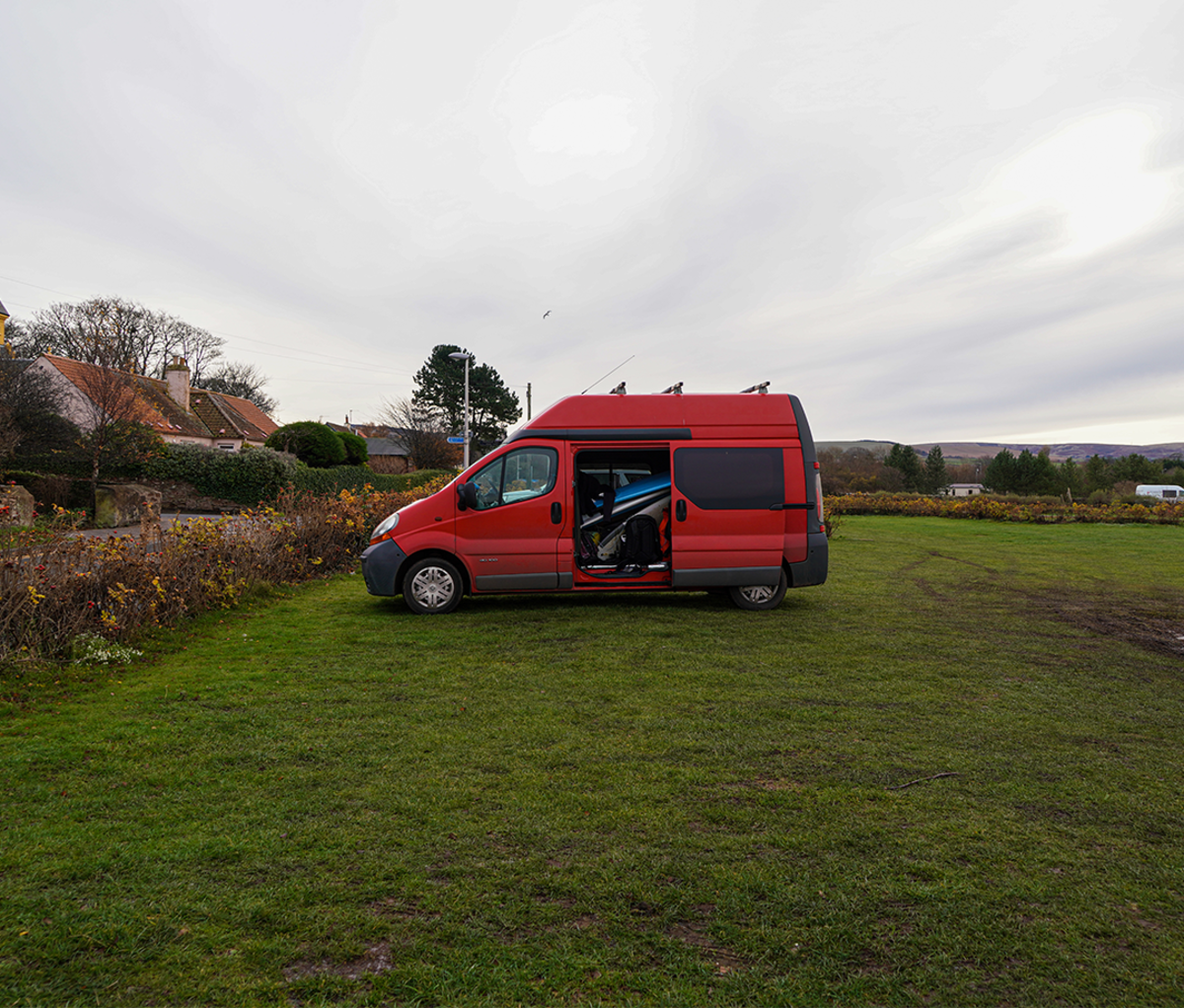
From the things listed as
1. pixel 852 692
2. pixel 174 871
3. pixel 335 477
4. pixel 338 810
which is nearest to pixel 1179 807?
pixel 852 692

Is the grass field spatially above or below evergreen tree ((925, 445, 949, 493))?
below

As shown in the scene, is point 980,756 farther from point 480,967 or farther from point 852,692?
point 480,967

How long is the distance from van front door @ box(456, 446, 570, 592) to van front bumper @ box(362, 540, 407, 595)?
736 mm

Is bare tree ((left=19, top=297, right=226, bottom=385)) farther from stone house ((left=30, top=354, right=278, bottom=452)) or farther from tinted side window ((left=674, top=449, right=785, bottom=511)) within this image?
tinted side window ((left=674, top=449, right=785, bottom=511))

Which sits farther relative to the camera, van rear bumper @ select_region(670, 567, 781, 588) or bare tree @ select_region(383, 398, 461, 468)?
bare tree @ select_region(383, 398, 461, 468)

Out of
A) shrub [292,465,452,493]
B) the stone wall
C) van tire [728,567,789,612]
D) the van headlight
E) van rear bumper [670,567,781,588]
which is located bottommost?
van tire [728,567,789,612]

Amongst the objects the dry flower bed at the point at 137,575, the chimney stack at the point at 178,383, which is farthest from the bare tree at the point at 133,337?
the dry flower bed at the point at 137,575

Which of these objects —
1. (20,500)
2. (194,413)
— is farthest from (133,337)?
(20,500)

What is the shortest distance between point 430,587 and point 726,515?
3558mm

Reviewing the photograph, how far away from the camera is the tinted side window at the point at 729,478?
837 cm

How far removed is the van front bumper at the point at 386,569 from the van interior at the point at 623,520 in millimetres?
2101

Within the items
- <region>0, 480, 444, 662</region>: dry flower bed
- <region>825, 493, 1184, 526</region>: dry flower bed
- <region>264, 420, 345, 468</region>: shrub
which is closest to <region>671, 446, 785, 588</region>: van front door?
<region>0, 480, 444, 662</region>: dry flower bed

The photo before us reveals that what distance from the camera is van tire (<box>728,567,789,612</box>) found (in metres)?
8.77

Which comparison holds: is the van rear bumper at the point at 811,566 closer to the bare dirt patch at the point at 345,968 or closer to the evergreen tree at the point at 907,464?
the bare dirt patch at the point at 345,968
